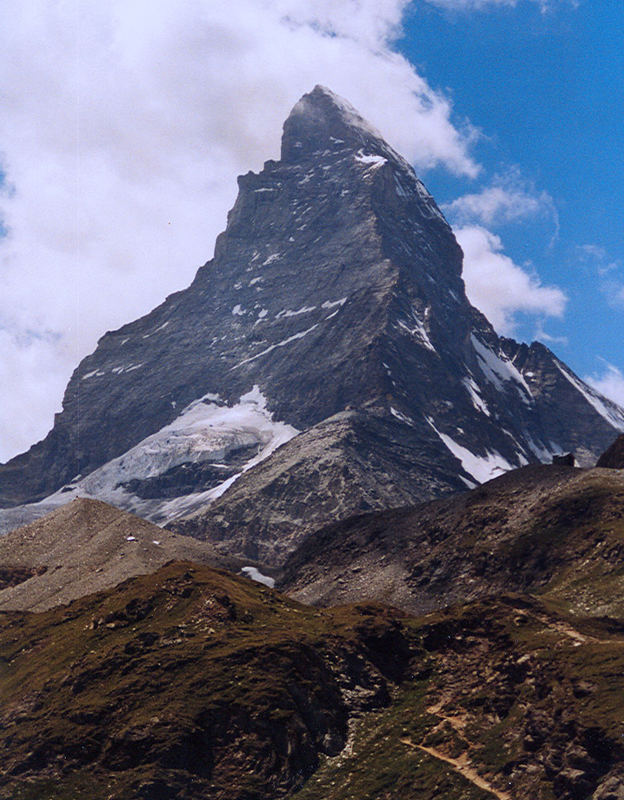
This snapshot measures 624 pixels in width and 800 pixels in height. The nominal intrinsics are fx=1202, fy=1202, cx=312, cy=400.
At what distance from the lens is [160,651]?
132625mm

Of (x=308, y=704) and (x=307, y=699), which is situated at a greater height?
(x=307, y=699)

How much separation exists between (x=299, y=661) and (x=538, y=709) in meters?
27.4

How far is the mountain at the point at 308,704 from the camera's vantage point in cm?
10656

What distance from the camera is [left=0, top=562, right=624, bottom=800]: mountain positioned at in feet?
350

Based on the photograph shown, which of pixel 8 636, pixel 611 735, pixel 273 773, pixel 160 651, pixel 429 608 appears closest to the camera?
pixel 611 735

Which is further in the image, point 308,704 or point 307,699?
point 307,699

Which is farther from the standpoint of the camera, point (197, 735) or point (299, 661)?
point (299, 661)

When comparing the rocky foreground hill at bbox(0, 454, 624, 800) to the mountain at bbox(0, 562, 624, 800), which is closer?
the mountain at bbox(0, 562, 624, 800)

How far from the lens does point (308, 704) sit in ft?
402

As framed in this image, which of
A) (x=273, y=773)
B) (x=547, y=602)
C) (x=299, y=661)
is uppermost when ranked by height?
(x=547, y=602)

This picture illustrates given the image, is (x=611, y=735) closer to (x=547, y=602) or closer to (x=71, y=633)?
(x=547, y=602)

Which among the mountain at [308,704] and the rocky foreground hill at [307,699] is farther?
→ the rocky foreground hill at [307,699]

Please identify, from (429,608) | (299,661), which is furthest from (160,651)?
(429,608)

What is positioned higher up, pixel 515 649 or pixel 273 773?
pixel 515 649
